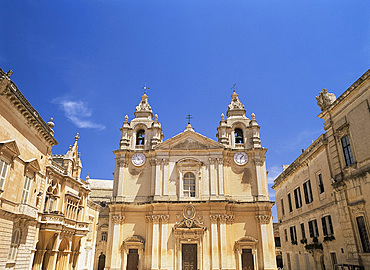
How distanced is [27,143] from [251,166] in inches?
790

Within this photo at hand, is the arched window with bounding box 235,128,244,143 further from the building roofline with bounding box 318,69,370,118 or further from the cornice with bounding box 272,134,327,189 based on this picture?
the building roofline with bounding box 318,69,370,118

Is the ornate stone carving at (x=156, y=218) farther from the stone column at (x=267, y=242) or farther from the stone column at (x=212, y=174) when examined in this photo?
the stone column at (x=267, y=242)

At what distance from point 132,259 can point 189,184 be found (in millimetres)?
8663

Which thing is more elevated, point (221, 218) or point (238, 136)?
point (238, 136)

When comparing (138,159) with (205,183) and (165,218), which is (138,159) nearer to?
(165,218)

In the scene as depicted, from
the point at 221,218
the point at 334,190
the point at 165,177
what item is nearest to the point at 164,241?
the point at 221,218

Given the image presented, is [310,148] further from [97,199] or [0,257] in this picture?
[97,199]

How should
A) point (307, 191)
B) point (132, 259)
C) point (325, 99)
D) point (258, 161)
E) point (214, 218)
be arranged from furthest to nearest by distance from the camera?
point (258, 161)
point (214, 218)
point (132, 259)
point (307, 191)
point (325, 99)

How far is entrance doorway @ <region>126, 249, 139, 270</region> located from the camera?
25047mm

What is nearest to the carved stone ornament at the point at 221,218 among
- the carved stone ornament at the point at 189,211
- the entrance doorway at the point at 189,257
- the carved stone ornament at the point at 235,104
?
the carved stone ornament at the point at 189,211

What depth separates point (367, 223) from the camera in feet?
43.9

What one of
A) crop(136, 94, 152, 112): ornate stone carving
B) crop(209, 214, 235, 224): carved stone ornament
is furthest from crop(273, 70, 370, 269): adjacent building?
→ crop(136, 94, 152, 112): ornate stone carving

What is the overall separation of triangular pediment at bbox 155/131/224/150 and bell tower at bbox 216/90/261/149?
167 centimetres

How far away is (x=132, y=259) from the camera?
2527cm
